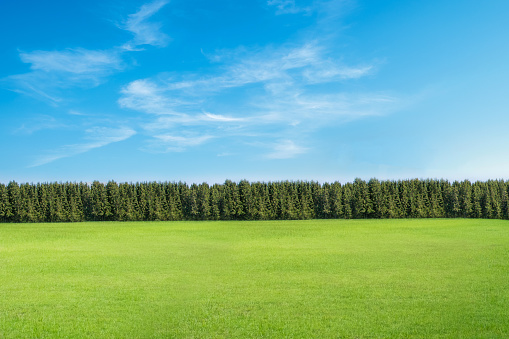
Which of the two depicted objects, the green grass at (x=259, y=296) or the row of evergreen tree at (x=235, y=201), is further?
the row of evergreen tree at (x=235, y=201)

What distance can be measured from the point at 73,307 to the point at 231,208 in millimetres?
84785

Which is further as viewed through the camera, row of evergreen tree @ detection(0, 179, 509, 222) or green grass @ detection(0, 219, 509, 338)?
row of evergreen tree @ detection(0, 179, 509, 222)

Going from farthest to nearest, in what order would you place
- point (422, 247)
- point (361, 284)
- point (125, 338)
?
point (422, 247) → point (361, 284) → point (125, 338)

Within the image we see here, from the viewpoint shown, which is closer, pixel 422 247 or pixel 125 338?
pixel 125 338

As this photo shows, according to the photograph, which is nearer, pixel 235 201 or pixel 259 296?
pixel 259 296

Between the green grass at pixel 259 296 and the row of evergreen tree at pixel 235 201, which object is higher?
the row of evergreen tree at pixel 235 201

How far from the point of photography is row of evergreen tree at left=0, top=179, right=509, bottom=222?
100062 millimetres

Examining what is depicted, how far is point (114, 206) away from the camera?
101 metres

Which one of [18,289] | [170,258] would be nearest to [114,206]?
[170,258]

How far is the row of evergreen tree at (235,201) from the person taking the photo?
10006 centimetres

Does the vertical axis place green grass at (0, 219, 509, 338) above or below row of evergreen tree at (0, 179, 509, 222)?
below

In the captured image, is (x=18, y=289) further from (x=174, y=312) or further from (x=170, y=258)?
(x=170, y=258)

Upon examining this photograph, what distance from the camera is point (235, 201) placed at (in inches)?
3949

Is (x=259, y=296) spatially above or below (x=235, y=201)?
below
